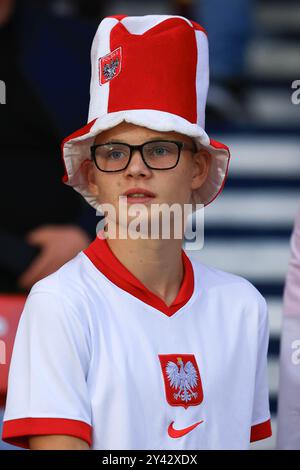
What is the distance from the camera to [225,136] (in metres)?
5.86

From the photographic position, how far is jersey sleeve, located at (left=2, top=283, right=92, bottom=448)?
2535mm

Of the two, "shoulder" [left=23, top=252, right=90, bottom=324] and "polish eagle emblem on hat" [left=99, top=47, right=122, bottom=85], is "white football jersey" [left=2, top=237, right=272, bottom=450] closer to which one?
"shoulder" [left=23, top=252, right=90, bottom=324]

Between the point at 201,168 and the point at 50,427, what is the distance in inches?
28.0

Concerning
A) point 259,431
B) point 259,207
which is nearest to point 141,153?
point 259,431

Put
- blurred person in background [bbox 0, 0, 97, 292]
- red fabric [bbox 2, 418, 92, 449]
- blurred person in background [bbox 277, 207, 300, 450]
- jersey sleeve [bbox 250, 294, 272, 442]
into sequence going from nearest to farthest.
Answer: red fabric [bbox 2, 418, 92, 449] → jersey sleeve [bbox 250, 294, 272, 442] → blurred person in background [bbox 277, 207, 300, 450] → blurred person in background [bbox 0, 0, 97, 292]

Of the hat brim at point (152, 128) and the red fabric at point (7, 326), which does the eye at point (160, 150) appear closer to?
the hat brim at point (152, 128)

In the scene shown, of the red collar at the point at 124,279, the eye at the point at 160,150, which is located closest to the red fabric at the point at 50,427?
the red collar at the point at 124,279

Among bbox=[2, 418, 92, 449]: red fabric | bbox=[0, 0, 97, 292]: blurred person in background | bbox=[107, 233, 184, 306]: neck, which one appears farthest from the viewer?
bbox=[0, 0, 97, 292]: blurred person in background

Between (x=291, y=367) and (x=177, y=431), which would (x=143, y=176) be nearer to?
(x=177, y=431)

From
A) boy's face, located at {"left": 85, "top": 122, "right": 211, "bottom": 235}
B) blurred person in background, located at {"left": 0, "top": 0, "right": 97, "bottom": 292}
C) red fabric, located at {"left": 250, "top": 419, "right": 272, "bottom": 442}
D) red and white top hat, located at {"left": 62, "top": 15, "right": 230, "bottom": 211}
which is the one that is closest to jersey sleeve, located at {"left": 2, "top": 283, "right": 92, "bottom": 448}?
boy's face, located at {"left": 85, "top": 122, "right": 211, "bottom": 235}

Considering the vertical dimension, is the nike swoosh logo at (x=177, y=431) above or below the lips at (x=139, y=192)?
below

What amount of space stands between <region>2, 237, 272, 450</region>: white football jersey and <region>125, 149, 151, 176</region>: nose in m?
0.22

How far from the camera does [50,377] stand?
2.55m

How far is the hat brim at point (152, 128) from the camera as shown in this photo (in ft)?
8.74
